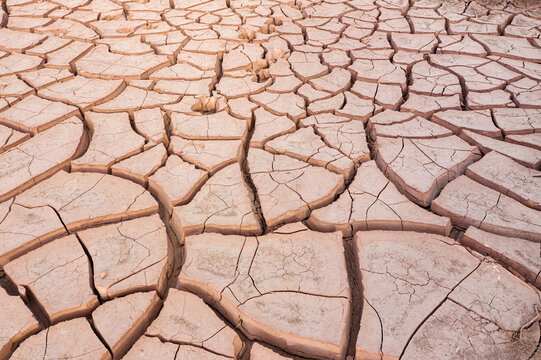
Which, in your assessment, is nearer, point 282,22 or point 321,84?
point 321,84

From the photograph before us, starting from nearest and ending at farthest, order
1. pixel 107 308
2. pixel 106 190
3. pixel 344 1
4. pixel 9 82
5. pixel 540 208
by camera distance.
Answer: pixel 107 308, pixel 540 208, pixel 106 190, pixel 9 82, pixel 344 1

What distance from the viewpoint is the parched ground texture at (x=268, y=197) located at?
55.7 inches

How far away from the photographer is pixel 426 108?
2.71m

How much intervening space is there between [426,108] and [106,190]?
2.20 metres

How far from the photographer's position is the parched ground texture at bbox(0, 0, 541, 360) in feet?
4.64

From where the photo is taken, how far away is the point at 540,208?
6.19ft

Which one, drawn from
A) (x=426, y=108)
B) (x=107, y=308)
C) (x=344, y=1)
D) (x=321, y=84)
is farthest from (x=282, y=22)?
(x=107, y=308)

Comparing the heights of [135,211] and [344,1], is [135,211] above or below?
below

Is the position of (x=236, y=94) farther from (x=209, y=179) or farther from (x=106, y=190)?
(x=106, y=190)

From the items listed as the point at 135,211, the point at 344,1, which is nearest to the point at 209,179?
the point at 135,211

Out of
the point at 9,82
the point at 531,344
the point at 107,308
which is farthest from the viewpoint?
the point at 9,82

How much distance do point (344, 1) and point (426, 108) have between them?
251 centimetres

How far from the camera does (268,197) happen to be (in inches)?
78.5

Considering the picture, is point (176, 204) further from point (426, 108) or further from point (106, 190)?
point (426, 108)
